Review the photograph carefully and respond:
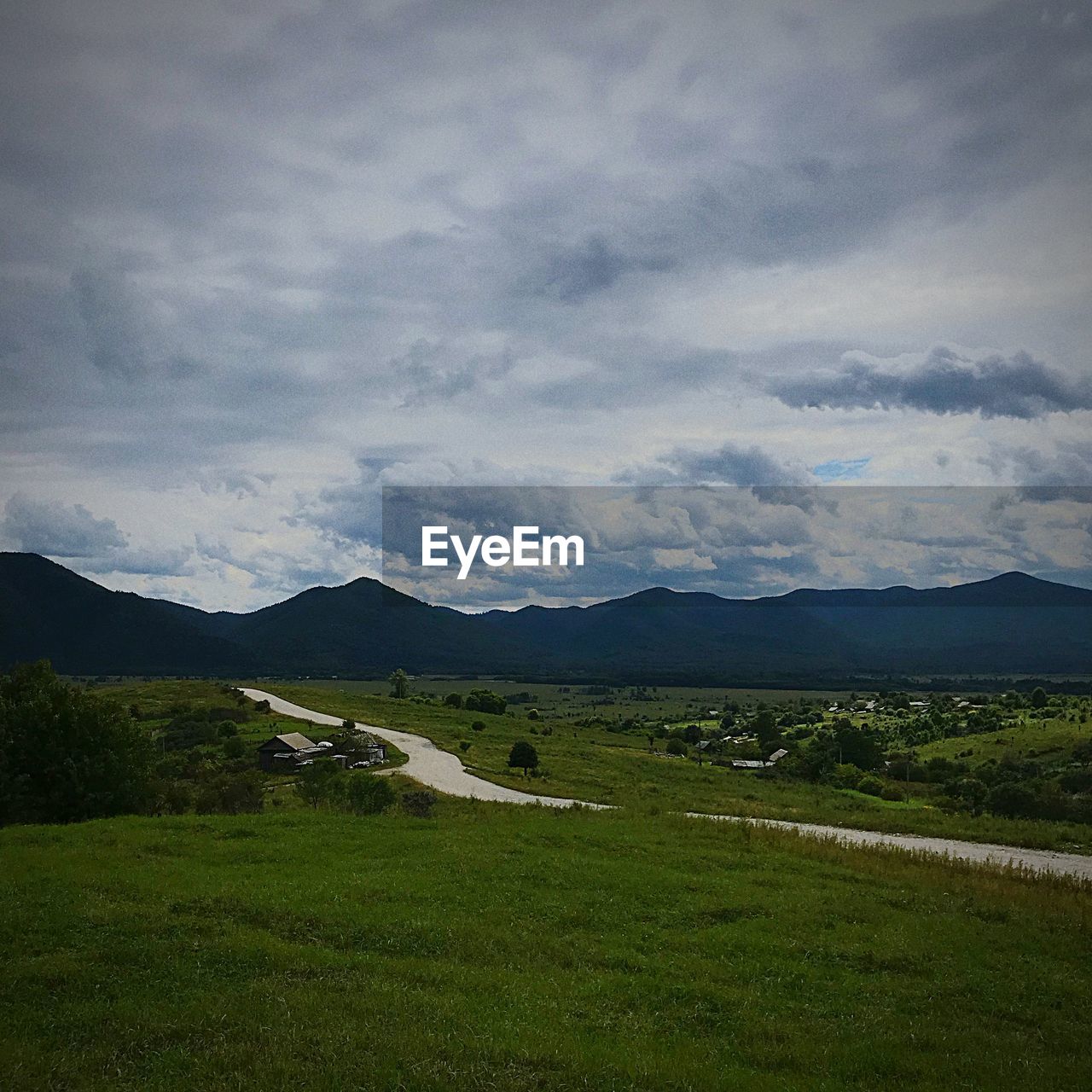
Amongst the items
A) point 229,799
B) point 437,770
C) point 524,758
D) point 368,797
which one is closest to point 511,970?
point 368,797

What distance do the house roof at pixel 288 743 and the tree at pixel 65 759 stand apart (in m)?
35.1

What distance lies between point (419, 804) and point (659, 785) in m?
28.5

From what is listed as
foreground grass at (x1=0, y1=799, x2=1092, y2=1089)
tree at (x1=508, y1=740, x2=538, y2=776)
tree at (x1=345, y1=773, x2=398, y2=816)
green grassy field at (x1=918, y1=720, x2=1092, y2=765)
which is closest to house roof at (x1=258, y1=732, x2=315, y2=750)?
tree at (x1=508, y1=740, x2=538, y2=776)

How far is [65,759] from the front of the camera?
32.2 m

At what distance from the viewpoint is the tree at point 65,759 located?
31.2 meters

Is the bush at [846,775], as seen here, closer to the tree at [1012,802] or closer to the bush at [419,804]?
the tree at [1012,802]

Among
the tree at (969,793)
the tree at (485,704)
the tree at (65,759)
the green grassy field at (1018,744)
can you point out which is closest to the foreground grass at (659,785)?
the tree at (969,793)

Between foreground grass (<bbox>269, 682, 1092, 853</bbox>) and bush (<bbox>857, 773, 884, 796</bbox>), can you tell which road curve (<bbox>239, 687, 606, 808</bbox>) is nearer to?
foreground grass (<bbox>269, 682, 1092, 853</bbox>)

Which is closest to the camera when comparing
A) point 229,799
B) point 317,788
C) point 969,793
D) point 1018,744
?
point 229,799

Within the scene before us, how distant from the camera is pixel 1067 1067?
12.3 meters

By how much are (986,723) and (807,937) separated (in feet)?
387

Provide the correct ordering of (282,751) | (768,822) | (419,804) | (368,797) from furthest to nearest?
(282,751) < (768,822) < (419,804) < (368,797)

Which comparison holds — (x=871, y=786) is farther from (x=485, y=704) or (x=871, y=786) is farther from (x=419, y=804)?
(x=485, y=704)

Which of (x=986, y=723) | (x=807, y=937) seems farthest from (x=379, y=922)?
(x=986, y=723)
